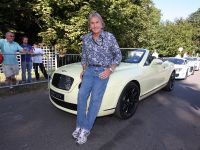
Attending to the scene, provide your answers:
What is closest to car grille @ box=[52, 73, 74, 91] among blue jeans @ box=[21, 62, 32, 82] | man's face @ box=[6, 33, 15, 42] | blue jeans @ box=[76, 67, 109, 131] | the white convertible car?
the white convertible car

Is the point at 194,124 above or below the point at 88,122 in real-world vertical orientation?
below

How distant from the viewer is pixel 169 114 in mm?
5512

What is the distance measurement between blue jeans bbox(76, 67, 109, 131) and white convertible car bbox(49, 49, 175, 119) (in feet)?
1.32

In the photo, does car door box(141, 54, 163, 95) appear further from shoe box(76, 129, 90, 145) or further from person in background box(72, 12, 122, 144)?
shoe box(76, 129, 90, 145)

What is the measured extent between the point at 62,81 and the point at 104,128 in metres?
1.23

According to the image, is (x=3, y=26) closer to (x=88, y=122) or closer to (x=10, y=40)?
(x=10, y=40)

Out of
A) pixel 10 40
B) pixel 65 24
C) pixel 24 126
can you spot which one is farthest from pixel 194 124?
pixel 65 24

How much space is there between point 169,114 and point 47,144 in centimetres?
305

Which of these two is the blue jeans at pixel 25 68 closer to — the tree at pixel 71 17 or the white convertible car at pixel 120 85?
the white convertible car at pixel 120 85

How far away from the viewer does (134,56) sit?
5926 mm

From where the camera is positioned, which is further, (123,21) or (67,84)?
(123,21)

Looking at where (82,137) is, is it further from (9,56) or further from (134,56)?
(9,56)

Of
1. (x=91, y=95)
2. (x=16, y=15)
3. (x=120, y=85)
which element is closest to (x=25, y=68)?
(x=120, y=85)

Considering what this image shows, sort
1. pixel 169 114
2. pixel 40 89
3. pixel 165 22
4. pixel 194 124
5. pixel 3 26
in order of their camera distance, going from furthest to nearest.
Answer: pixel 165 22
pixel 3 26
pixel 40 89
pixel 169 114
pixel 194 124
